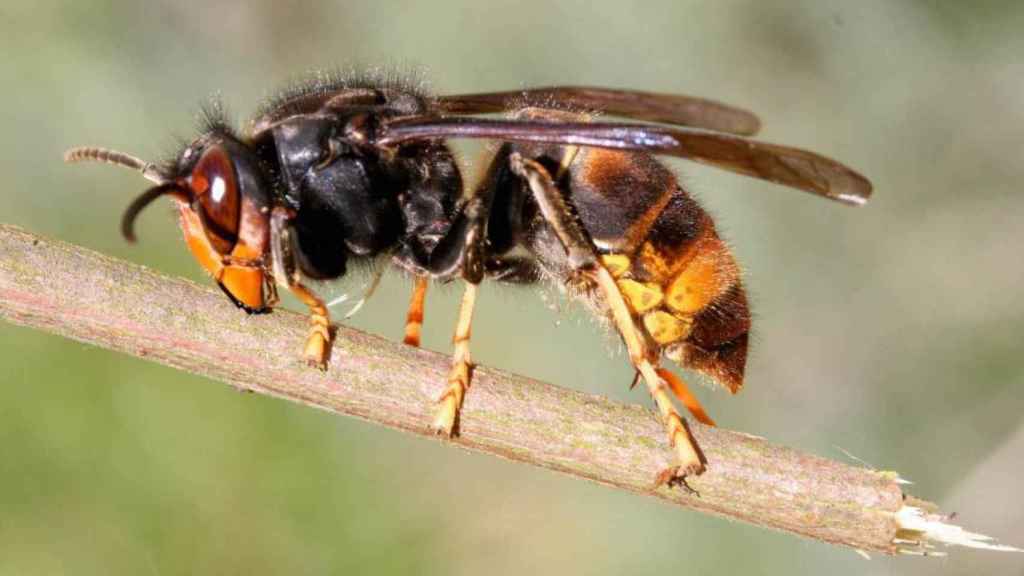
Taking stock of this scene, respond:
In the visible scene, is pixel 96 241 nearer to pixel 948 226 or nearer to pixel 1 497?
pixel 1 497

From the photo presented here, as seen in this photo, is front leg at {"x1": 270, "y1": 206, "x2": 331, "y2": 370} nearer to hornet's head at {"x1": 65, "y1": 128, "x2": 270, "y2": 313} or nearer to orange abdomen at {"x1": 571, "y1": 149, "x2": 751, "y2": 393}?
hornet's head at {"x1": 65, "y1": 128, "x2": 270, "y2": 313}

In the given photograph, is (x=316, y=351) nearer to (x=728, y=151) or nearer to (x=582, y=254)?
(x=582, y=254)

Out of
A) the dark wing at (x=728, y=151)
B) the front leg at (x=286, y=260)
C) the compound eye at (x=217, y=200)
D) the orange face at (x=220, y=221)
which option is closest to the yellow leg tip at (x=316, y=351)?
the front leg at (x=286, y=260)

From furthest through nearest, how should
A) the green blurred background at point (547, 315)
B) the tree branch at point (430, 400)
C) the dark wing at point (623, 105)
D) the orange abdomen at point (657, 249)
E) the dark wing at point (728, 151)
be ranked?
the green blurred background at point (547, 315) < the dark wing at point (623, 105) < the orange abdomen at point (657, 249) < the dark wing at point (728, 151) < the tree branch at point (430, 400)

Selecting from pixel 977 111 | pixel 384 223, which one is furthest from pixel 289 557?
pixel 977 111

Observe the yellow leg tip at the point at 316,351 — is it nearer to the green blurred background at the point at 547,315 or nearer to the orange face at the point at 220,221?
the orange face at the point at 220,221

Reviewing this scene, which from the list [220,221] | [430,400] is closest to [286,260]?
[220,221]
